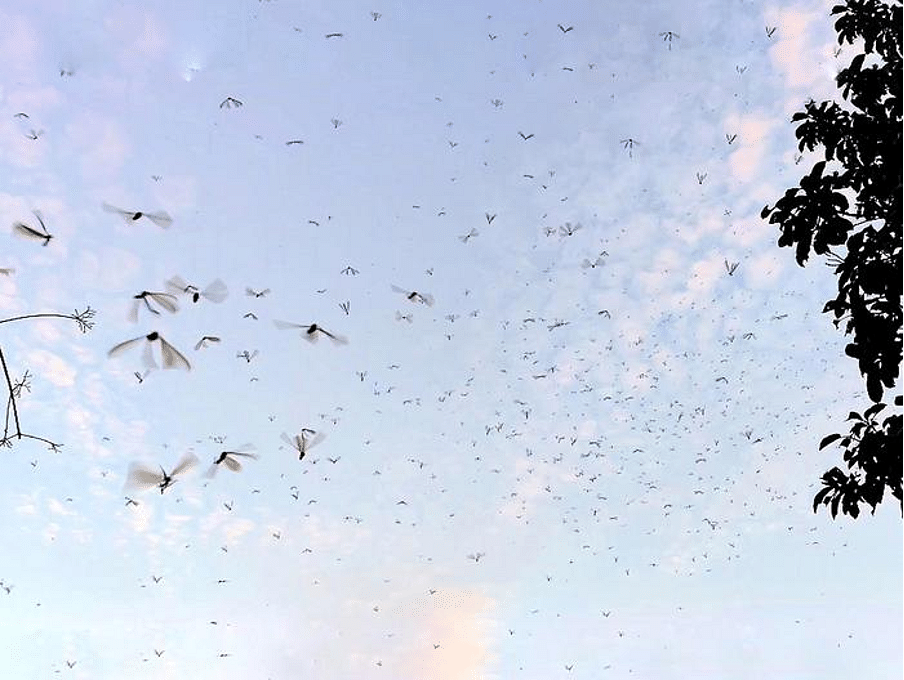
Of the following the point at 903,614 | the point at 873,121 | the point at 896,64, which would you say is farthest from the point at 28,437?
the point at 896,64

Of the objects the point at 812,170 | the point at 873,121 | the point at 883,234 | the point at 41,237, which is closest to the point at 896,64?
the point at 873,121

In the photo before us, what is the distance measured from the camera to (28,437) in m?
1.56

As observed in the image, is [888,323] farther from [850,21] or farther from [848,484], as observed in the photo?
[850,21]

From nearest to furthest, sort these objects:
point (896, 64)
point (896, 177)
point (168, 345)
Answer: point (168, 345)
point (896, 177)
point (896, 64)

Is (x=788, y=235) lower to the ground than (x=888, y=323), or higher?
higher

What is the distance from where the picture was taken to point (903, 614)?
1.18 meters

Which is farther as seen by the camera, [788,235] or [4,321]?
[788,235]

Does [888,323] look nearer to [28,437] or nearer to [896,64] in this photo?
[896,64]

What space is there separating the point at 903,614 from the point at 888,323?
12.5ft

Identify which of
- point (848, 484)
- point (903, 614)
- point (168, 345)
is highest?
point (848, 484)

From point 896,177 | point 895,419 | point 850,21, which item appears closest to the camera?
point 896,177

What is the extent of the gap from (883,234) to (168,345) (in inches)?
171

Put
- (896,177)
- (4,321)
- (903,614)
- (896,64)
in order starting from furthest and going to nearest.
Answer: (896,64)
(896,177)
(4,321)
(903,614)

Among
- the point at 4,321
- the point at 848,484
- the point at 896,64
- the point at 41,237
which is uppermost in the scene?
the point at 896,64
